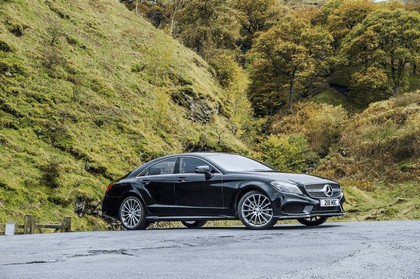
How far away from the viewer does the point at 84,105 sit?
26.4m

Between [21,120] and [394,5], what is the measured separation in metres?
56.5

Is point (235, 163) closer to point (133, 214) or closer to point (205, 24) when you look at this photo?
point (133, 214)

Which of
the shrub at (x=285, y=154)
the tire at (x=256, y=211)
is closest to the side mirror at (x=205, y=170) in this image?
the tire at (x=256, y=211)

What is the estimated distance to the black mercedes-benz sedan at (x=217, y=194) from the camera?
10.4m

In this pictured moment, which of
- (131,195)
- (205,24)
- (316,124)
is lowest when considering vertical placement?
(131,195)

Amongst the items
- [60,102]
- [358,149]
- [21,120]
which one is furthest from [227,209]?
[358,149]

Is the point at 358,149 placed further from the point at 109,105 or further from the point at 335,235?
the point at 335,235

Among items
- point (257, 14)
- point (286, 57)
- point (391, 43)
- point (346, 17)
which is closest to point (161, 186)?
point (286, 57)

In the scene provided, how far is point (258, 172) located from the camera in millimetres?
11000

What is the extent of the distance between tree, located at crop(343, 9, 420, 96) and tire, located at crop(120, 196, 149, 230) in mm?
45980

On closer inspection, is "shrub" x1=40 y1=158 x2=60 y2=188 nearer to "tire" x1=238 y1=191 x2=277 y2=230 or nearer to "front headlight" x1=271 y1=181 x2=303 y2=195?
"tire" x1=238 y1=191 x2=277 y2=230

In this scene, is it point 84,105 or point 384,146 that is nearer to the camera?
point 84,105

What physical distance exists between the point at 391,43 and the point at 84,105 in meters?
38.9

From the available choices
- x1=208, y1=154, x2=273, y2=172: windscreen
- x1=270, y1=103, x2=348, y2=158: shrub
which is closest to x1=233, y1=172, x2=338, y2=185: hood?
x1=208, y1=154, x2=273, y2=172: windscreen
